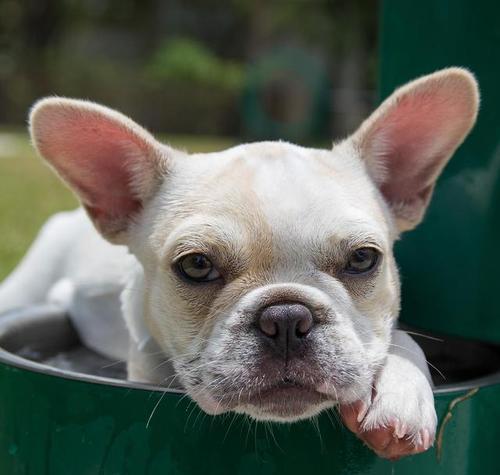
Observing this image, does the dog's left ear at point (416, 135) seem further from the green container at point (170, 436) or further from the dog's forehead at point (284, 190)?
the green container at point (170, 436)

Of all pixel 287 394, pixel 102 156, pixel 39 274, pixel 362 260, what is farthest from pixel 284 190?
pixel 39 274

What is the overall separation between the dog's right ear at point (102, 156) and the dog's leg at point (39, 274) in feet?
4.97

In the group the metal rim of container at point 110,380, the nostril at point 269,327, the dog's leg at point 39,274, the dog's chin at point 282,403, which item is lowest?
the dog's leg at point 39,274

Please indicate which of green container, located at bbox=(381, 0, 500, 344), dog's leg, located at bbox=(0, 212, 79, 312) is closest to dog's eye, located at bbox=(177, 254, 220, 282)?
green container, located at bbox=(381, 0, 500, 344)

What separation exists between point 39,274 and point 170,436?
216 cm

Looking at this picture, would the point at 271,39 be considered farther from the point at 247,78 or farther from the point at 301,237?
the point at 301,237

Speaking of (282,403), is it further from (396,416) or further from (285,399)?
(396,416)

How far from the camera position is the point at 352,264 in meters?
2.05

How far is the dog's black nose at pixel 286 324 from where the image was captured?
182 cm

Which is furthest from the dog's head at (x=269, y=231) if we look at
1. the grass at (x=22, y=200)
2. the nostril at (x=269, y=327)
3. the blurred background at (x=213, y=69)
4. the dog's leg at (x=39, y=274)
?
the blurred background at (x=213, y=69)

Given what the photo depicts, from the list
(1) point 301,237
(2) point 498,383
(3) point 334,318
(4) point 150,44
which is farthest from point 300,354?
(4) point 150,44

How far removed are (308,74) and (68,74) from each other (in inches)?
207

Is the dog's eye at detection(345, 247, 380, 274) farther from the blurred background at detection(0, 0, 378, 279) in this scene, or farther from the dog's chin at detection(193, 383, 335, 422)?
the blurred background at detection(0, 0, 378, 279)

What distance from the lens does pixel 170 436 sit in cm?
195
